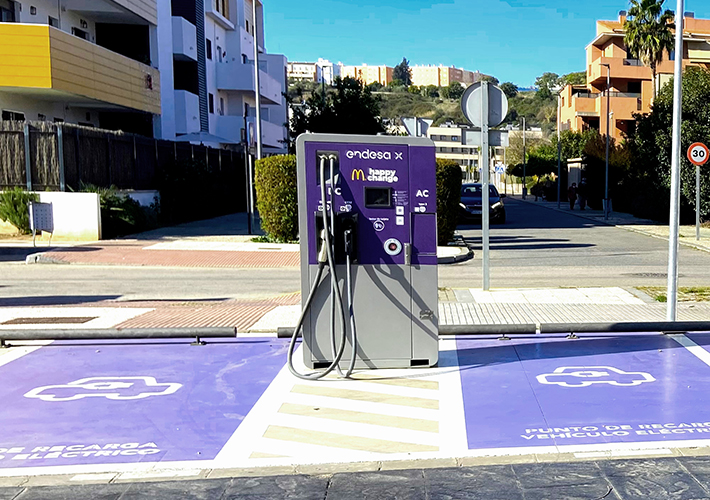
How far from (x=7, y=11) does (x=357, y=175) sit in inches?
871

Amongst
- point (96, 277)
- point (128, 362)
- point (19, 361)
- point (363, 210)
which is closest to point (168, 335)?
point (128, 362)

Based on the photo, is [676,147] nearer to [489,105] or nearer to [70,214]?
[489,105]

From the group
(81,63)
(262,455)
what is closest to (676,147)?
(262,455)

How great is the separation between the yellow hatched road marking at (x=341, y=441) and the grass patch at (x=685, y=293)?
7.18 meters

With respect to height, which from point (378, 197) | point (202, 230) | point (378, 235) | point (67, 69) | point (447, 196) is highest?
point (67, 69)

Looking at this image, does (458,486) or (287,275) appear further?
(287,275)

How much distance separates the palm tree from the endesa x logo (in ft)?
148

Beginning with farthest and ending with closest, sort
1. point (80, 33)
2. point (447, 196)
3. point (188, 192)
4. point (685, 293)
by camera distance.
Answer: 1. point (80, 33)
2. point (188, 192)
3. point (447, 196)
4. point (685, 293)

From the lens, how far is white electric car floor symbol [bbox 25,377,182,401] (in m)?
6.32

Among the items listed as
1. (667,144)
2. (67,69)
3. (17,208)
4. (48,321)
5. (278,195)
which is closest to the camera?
(48,321)

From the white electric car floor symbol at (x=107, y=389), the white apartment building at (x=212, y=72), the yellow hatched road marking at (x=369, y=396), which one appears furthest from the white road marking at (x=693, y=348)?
the white apartment building at (x=212, y=72)

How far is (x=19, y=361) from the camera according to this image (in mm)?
7523

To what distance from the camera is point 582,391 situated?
6266mm

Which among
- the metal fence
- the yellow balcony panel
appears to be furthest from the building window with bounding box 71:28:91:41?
the metal fence
